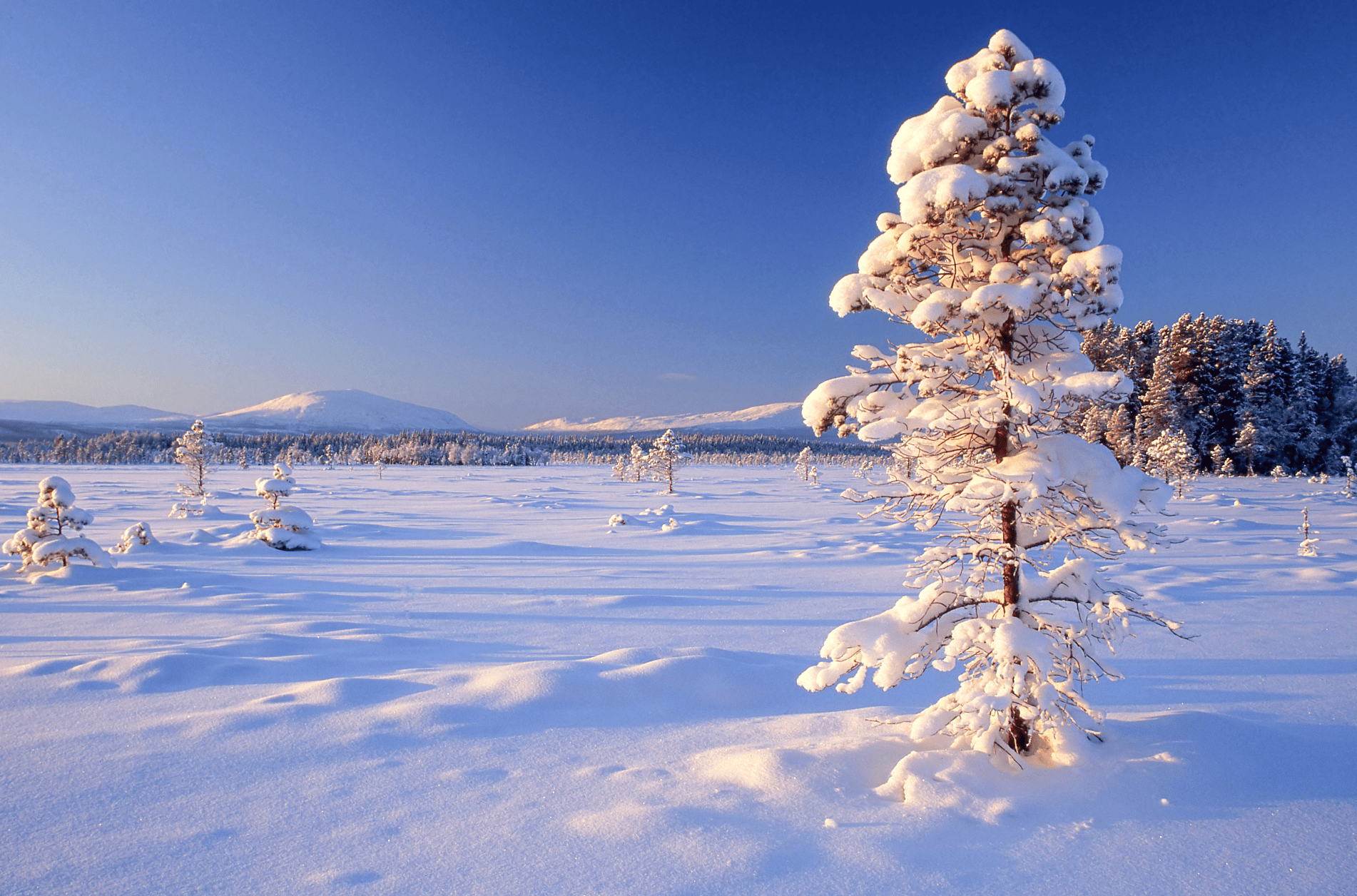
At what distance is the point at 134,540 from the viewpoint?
15672 mm

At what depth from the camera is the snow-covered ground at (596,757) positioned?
3250 mm

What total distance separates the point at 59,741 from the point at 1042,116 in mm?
8334

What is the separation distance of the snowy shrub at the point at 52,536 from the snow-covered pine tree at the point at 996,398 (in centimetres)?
1534

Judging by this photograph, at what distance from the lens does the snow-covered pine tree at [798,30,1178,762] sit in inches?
151

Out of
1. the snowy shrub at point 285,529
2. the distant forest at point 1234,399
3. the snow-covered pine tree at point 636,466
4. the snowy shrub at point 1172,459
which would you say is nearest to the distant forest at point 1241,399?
the distant forest at point 1234,399

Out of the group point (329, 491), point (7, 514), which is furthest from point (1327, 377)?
point (7, 514)

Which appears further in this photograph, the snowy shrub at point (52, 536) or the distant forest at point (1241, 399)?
the distant forest at point (1241, 399)

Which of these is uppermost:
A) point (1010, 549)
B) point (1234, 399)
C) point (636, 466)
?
point (1234, 399)

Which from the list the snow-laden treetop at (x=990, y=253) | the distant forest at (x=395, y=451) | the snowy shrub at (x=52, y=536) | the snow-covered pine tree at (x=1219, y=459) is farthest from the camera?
the distant forest at (x=395, y=451)

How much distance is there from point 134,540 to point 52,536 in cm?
301

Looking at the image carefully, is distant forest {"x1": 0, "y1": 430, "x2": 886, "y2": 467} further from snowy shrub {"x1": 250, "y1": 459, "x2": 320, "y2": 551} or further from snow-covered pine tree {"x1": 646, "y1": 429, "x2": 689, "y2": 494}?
snowy shrub {"x1": 250, "y1": 459, "x2": 320, "y2": 551}

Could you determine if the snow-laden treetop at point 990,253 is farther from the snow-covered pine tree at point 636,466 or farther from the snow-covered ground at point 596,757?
the snow-covered pine tree at point 636,466

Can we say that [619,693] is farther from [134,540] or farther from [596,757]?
[134,540]

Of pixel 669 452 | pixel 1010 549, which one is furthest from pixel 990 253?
pixel 669 452
